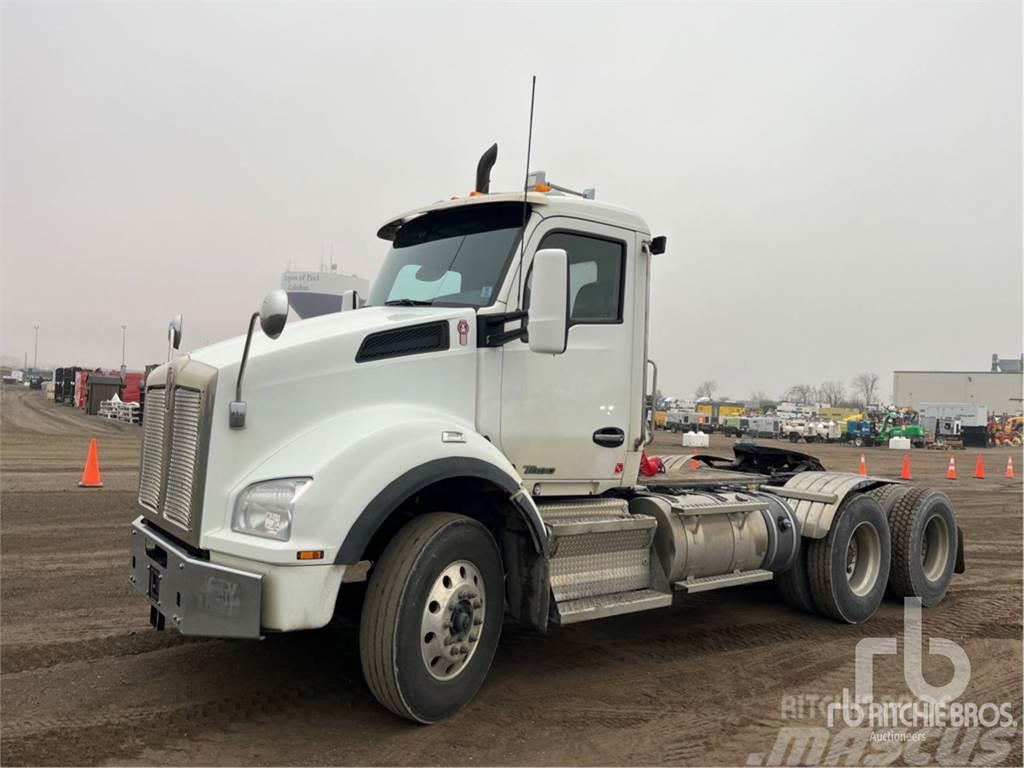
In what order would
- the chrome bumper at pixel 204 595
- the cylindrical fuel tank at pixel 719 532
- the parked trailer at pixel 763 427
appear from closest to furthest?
the chrome bumper at pixel 204 595, the cylindrical fuel tank at pixel 719 532, the parked trailer at pixel 763 427

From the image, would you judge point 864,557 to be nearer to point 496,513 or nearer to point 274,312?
point 496,513

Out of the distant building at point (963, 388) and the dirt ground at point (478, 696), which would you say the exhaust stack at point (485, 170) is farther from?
the distant building at point (963, 388)

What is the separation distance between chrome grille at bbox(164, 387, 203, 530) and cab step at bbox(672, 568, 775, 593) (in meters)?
3.23

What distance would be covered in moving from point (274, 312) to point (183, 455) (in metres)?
1.02

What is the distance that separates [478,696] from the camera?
448 cm

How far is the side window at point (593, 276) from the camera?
516 centimetres

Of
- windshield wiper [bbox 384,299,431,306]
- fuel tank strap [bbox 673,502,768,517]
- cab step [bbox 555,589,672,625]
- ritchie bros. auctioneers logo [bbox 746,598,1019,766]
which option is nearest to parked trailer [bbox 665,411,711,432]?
fuel tank strap [bbox 673,502,768,517]

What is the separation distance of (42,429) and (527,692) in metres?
27.5

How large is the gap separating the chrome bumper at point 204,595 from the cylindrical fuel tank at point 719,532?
2.85m

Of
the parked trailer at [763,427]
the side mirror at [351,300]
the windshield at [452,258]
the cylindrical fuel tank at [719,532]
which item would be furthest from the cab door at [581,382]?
the parked trailer at [763,427]

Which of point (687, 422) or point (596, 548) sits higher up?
point (596, 548)

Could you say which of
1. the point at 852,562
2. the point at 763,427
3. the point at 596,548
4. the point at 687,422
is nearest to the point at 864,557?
the point at 852,562

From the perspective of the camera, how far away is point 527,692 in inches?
181

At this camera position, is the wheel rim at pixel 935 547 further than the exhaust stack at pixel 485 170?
Yes
